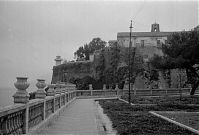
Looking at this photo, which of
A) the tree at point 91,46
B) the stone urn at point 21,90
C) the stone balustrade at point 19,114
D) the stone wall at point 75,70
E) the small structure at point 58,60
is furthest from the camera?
the tree at point 91,46

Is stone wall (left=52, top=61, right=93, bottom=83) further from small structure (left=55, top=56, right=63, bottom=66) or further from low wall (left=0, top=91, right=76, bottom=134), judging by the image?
low wall (left=0, top=91, right=76, bottom=134)

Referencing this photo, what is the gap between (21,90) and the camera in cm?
717

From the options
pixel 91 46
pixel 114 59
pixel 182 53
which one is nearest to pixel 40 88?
pixel 182 53

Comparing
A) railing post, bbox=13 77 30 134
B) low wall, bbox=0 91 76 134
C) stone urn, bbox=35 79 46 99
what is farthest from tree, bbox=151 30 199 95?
railing post, bbox=13 77 30 134

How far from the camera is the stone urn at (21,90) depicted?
23.2 ft

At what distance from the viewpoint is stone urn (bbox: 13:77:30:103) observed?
7.06 m

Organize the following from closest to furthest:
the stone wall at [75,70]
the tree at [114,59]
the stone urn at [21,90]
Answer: the stone urn at [21,90] < the tree at [114,59] < the stone wall at [75,70]

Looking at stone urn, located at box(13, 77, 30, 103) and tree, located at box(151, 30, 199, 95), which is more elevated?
tree, located at box(151, 30, 199, 95)

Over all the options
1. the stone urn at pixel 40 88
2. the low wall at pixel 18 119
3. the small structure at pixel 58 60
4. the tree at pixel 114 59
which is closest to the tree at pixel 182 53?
the stone urn at pixel 40 88

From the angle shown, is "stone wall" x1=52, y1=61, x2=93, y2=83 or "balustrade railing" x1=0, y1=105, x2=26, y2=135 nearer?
"balustrade railing" x1=0, y1=105, x2=26, y2=135

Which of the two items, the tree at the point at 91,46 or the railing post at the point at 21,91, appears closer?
the railing post at the point at 21,91

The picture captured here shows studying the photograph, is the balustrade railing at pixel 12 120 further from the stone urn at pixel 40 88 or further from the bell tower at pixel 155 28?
the bell tower at pixel 155 28

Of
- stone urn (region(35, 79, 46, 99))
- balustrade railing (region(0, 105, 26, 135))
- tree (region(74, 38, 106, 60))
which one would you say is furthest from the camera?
tree (region(74, 38, 106, 60))

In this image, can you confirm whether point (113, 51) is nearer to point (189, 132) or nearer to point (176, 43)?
point (176, 43)
